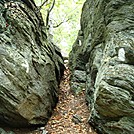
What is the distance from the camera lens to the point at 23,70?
605cm

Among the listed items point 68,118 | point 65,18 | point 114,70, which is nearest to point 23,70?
point 68,118

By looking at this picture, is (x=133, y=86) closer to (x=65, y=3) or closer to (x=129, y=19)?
(x=129, y=19)

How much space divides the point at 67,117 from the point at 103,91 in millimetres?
2323

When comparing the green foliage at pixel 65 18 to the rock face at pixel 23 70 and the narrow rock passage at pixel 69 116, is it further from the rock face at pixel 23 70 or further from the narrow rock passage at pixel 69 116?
the narrow rock passage at pixel 69 116

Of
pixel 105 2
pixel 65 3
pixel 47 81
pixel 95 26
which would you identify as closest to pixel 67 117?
pixel 47 81

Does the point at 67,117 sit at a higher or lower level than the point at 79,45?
lower

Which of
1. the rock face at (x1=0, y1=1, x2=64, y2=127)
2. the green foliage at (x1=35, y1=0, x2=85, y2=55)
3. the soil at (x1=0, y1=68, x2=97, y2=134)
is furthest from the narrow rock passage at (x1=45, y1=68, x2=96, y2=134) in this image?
the green foliage at (x1=35, y1=0, x2=85, y2=55)

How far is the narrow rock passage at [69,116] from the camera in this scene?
6.30 meters

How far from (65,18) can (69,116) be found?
36.9 feet

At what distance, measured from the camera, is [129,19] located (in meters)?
5.84

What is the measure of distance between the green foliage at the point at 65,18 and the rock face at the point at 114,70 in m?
6.10

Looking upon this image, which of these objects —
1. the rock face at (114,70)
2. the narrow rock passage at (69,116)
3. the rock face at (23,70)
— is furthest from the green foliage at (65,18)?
the narrow rock passage at (69,116)

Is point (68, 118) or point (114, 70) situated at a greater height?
point (114, 70)

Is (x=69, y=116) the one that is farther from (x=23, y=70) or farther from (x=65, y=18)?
(x=65, y=18)
